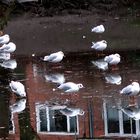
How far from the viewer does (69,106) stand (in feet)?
30.6

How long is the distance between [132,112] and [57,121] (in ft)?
3.90

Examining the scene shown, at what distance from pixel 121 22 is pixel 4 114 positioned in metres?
10.7

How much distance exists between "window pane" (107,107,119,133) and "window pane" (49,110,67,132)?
687mm

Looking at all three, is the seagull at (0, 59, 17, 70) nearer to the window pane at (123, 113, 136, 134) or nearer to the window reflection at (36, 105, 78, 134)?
the window reflection at (36, 105, 78, 134)

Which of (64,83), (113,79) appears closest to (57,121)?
(64,83)

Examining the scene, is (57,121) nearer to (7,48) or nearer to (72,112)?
(72,112)

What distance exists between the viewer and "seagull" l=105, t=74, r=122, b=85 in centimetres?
1085

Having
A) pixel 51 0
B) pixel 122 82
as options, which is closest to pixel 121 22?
pixel 51 0

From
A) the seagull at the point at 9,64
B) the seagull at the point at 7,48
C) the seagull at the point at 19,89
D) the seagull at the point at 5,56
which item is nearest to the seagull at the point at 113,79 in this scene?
the seagull at the point at 19,89

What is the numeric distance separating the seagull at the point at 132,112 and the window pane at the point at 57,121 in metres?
0.96

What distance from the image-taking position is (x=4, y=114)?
921cm

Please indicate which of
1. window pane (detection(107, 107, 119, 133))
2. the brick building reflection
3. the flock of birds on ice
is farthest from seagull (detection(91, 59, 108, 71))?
window pane (detection(107, 107, 119, 133))

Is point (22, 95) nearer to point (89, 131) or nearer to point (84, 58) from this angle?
point (89, 131)

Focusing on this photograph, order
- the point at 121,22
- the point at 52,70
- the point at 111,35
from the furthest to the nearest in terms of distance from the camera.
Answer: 1. the point at 121,22
2. the point at 111,35
3. the point at 52,70
